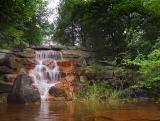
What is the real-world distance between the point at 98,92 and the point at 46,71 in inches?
195

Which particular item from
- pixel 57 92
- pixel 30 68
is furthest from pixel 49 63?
pixel 57 92

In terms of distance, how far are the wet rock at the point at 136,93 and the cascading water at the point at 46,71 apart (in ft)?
15.9

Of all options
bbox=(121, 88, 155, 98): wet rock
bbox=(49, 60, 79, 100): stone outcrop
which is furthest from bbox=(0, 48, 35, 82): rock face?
bbox=(121, 88, 155, 98): wet rock

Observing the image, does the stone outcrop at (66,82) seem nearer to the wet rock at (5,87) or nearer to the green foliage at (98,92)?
the green foliage at (98,92)

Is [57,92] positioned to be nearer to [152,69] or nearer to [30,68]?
[30,68]

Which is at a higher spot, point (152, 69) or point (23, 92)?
point (152, 69)

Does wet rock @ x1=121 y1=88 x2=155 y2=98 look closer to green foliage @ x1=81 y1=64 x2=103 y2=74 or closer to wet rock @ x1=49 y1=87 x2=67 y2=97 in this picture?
green foliage @ x1=81 y1=64 x2=103 y2=74

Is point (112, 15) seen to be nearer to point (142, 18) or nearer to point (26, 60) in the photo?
point (142, 18)

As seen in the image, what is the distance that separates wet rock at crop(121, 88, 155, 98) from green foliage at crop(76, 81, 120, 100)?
0.47m

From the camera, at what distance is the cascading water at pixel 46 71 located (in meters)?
21.8

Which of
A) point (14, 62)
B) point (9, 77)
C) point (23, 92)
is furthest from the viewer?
point (14, 62)

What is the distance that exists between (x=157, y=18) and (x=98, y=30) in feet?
16.3

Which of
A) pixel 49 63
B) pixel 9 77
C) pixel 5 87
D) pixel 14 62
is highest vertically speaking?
pixel 49 63

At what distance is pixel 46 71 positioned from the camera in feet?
77.4
